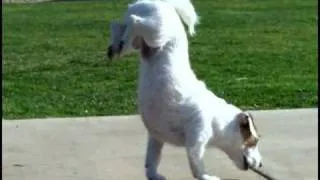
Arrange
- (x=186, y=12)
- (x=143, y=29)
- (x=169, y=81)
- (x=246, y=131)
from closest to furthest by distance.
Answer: (x=143, y=29)
(x=169, y=81)
(x=186, y=12)
(x=246, y=131)

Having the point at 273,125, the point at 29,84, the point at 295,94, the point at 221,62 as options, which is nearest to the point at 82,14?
the point at 221,62

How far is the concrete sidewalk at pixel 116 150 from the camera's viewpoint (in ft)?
20.2

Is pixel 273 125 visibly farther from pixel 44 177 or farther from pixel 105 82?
pixel 105 82

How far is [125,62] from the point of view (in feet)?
38.9

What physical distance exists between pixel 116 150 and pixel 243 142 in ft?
6.36

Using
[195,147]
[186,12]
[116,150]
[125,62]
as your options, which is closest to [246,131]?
[195,147]

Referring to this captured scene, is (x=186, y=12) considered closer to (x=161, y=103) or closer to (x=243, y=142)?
(x=161, y=103)

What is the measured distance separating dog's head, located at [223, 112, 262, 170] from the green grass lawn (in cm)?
345

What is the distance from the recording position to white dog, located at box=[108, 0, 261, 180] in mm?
4660

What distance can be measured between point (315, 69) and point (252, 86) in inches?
69.2

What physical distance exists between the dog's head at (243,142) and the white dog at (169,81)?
0.28ft

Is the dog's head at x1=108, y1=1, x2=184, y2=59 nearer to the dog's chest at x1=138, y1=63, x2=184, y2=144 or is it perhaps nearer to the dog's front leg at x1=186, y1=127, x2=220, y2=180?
the dog's chest at x1=138, y1=63, x2=184, y2=144

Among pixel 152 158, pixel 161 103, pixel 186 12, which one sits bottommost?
pixel 152 158

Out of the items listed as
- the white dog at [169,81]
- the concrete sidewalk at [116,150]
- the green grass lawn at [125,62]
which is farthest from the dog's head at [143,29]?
the green grass lawn at [125,62]
